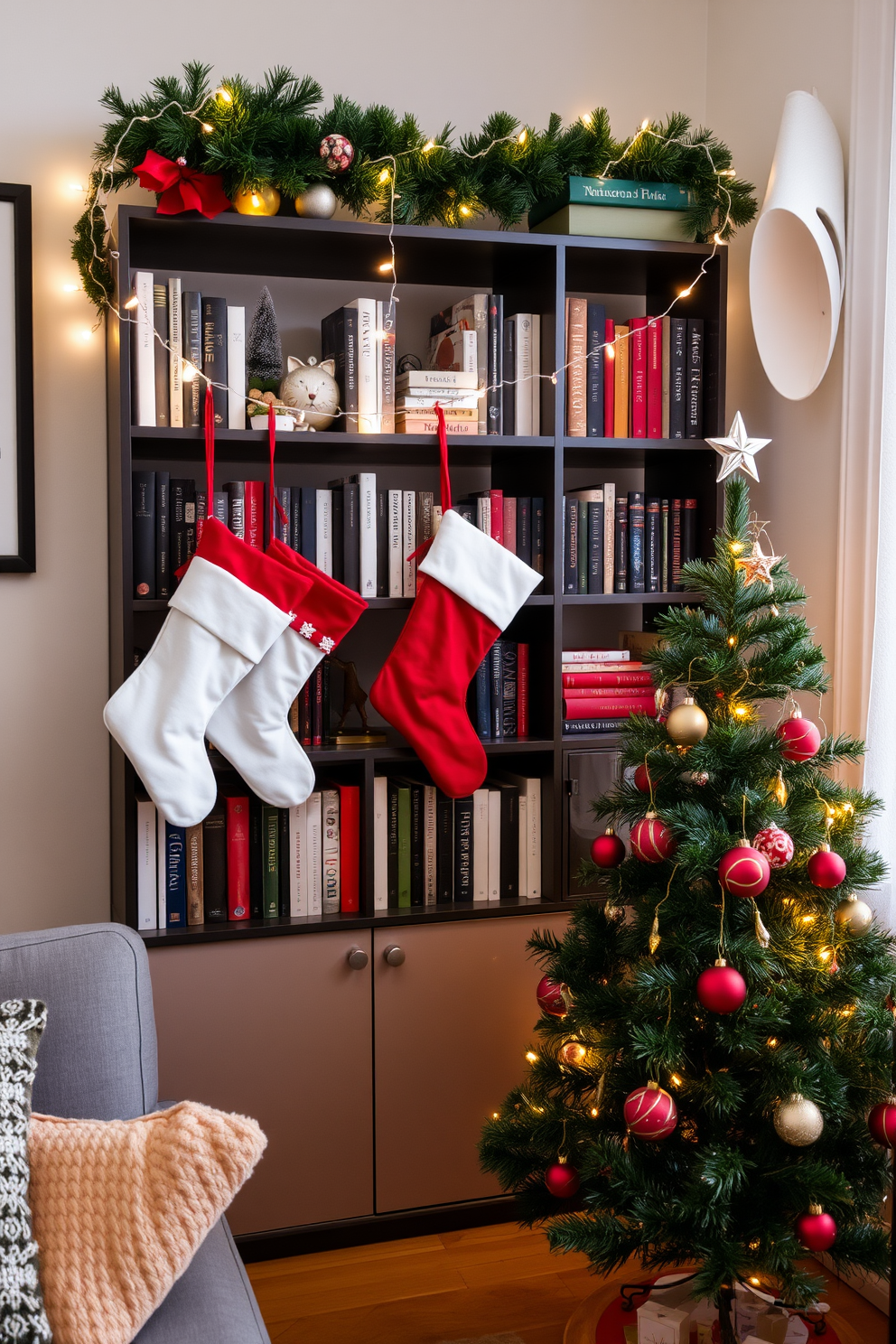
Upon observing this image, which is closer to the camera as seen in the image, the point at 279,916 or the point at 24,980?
the point at 24,980

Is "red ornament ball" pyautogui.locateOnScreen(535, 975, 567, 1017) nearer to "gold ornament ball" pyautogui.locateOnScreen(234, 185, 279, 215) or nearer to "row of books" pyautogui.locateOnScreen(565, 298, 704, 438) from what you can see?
"row of books" pyautogui.locateOnScreen(565, 298, 704, 438)

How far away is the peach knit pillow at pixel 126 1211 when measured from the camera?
3.79 ft

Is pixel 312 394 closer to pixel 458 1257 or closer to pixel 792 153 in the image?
pixel 792 153

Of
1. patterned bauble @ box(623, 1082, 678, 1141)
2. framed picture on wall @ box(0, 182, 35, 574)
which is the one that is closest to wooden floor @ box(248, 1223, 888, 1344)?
patterned bauble @ box(623, 1082, 678, 1141)

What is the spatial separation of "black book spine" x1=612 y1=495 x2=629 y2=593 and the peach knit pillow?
1.39m

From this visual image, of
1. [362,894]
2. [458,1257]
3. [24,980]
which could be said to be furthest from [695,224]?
[458,1257]

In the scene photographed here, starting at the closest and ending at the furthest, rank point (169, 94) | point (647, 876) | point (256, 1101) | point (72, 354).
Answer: point (647, 876) < point (169, 94) < point (256, 1101) < point (72, 354)

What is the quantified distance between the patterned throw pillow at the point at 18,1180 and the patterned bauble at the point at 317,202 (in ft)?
4.70

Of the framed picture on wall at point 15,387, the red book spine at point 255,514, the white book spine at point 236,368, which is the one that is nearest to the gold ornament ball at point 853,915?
the red book spine at point 255,514

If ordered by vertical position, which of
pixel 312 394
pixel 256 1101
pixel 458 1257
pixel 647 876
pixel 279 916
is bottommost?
pixel 458 1257

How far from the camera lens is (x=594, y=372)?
87.8 inches

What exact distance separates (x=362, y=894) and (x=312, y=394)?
95 centimetres

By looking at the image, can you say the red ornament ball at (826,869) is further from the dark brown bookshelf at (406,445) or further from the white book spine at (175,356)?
the white book spine at (175,356)

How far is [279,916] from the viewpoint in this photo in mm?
2137
